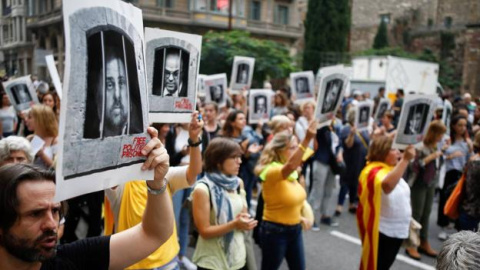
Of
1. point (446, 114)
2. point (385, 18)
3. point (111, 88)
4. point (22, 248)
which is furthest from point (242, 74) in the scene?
point (385, 18)

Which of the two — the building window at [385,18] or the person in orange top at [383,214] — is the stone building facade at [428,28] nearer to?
the building window at [385,18]

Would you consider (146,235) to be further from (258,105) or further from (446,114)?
(446,114)

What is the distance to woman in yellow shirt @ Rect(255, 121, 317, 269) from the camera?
3.58 m

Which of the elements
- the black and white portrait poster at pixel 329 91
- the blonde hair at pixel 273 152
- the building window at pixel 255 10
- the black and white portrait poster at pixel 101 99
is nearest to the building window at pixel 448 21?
the building window at pixel 255 10

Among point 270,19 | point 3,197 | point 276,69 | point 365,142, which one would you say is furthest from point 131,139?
point 270,19

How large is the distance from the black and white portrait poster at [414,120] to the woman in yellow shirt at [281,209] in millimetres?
734

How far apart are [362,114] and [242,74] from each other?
2652 mm

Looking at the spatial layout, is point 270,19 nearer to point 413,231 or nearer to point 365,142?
point 365,142

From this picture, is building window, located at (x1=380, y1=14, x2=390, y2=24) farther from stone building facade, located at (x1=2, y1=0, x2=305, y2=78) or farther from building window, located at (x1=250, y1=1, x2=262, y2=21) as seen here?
building window, located at (x1=250, y1=1, x2=262, y2=21)

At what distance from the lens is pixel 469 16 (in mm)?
29688

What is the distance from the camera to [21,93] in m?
6.13

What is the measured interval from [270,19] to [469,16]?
47.8 ft

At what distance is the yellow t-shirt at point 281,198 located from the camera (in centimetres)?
357

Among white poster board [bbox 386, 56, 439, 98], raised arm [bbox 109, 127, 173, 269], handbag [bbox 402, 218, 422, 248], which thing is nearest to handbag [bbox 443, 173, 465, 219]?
handbag [bbox 402, 218, 422, 248]
